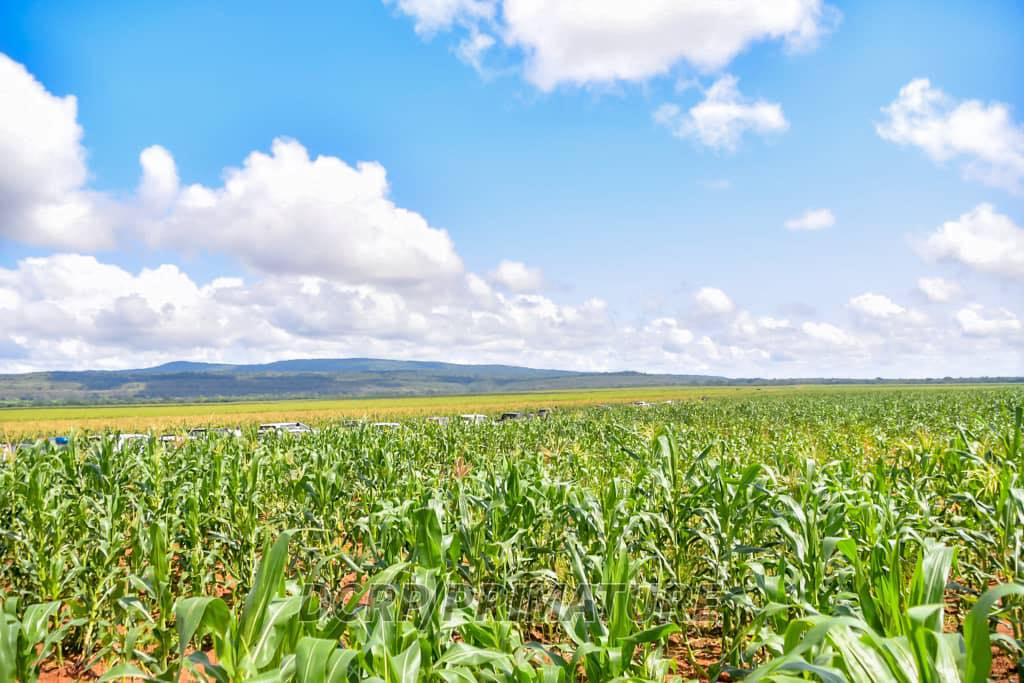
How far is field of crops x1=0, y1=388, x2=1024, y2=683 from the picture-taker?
106 inches

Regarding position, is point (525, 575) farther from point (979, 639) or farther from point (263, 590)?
point (979, 639)

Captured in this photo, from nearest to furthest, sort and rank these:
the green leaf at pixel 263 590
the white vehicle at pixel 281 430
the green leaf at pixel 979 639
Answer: the green leaf at pixel 979 639, the green leaf at pixel 263 590, the white vehicle at pixel 281 430

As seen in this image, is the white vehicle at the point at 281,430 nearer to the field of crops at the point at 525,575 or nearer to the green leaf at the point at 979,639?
the field of crops at the point at 525,575

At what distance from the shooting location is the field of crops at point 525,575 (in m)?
2.69

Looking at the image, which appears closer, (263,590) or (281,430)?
(263,590)

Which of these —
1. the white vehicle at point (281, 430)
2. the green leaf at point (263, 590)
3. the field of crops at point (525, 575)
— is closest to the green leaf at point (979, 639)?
the field of crops at point (525, 575)

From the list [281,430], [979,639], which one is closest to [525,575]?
[979,639]

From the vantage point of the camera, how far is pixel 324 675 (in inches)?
93.4

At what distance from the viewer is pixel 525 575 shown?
5816 mm

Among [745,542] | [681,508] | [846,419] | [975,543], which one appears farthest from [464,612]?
[846,419]

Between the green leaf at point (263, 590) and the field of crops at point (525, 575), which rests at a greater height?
the green leaf at point (263, 590)

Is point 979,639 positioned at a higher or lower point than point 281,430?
higher

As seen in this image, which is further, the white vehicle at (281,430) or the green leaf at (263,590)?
the white vehicle at (281,430)

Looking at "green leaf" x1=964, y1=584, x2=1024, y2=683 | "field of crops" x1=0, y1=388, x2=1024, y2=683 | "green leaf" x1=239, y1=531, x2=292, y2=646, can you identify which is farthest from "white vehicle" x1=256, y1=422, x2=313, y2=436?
"green leaf" x1=964, y1=584, x2=1024, y2=683
